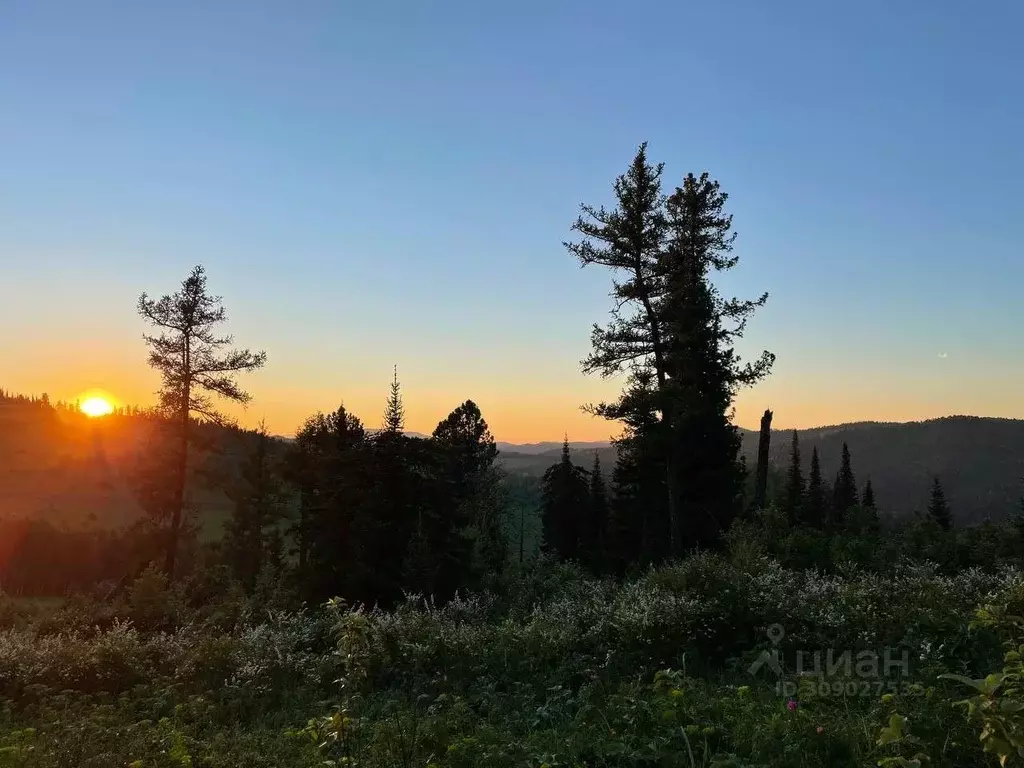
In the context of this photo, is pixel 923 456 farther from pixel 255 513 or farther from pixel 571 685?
pixel 571 685

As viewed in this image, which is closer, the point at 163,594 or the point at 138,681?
the point at 138,681

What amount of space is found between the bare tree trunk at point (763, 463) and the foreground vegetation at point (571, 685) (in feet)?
49.6

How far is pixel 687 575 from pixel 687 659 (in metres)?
2.86

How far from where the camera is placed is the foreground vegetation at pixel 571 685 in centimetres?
510

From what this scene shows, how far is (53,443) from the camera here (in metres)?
79.3

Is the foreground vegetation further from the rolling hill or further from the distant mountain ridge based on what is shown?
the distant mountain ridge

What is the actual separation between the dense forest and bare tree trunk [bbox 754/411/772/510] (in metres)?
0.14

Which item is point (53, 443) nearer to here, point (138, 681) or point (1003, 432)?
point (138, 681)

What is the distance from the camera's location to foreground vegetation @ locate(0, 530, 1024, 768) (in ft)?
16.7

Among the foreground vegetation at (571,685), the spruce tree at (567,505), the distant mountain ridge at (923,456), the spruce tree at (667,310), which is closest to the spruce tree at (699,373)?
the spruce tree at (667,310)

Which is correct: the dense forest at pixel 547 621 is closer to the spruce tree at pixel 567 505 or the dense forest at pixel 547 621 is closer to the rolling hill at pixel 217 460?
the rolling hill at pixel 217 460

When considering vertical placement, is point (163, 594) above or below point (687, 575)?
below

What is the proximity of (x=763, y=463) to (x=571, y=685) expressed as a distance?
23250mm

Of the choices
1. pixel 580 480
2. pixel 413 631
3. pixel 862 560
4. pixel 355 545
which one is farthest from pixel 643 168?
pixel 580 480
